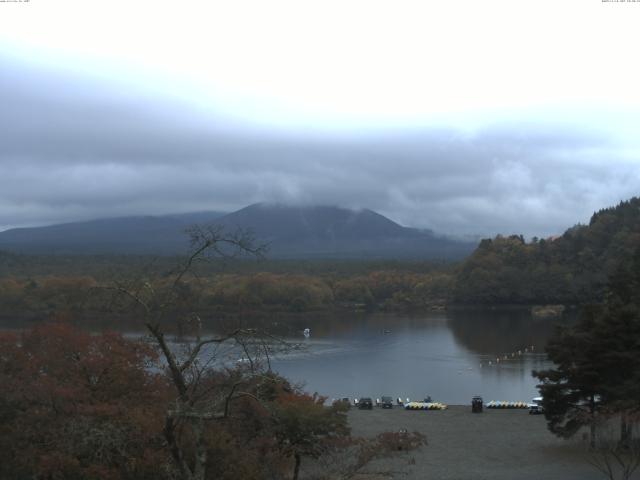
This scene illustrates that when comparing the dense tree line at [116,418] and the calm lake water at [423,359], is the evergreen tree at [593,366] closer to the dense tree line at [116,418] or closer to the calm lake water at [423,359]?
the dense tree line at [116,418]

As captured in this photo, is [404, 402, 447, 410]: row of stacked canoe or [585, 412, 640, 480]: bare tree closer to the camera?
[585, 412, 640, 480]: bare tree

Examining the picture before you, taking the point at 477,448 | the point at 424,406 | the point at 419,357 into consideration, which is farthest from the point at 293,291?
the point at 477,448

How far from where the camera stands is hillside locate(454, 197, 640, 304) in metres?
65.7

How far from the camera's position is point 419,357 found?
121 feet

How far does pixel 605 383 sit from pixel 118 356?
30.6 feet

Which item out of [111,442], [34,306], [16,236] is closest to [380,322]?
[34,306]

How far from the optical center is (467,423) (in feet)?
63.8

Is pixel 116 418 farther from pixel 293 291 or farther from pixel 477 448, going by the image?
pixel 293 291

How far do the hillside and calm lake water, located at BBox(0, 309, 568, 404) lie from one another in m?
9.31

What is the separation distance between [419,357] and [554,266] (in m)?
36.1

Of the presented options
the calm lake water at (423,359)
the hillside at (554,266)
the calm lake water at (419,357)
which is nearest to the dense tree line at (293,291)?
the hillside at (554,266)

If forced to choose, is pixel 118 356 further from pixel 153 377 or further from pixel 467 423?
pixel 467 423

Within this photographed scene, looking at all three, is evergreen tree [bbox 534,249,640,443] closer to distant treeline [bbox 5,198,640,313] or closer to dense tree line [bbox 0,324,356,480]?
dense tree line [bbox 0,324,356,480]

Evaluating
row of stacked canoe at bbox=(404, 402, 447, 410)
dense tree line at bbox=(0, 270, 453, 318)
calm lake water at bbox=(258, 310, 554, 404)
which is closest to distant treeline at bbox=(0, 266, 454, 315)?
dense tree line at bbox=(0, 270, 453, 318)
